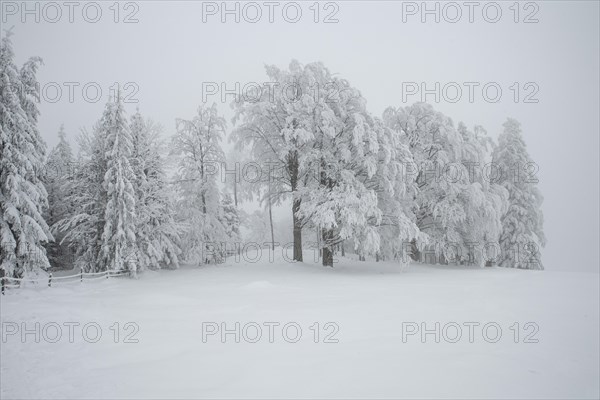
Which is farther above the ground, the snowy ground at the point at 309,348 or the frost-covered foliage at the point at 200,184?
the frost-covered foliage at the point at 200,184

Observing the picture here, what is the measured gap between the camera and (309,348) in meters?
7.06

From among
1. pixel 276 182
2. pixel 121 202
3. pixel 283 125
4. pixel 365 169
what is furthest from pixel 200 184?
pixel 365 169

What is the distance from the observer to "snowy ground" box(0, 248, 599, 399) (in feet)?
17.5

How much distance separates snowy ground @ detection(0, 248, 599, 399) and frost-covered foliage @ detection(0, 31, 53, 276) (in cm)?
476

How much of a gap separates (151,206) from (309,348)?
60.3 feet

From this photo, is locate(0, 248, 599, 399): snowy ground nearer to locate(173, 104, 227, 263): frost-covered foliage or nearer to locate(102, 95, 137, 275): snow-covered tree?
locate(102, 95, 137, 275): snow-covered tree

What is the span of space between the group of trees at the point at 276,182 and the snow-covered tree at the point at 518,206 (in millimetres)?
170

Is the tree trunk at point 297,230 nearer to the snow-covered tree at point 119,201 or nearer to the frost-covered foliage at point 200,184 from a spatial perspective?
the frost-covered foliage at point 200,184

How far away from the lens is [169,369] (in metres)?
6.07

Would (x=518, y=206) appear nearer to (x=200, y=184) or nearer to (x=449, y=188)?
(x=449, y=188)

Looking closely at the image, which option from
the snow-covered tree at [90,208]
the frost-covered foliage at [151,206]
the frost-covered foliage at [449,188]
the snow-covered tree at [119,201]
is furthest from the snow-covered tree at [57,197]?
the frost-covered foliage at [449,188]

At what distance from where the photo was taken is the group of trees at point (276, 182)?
17.4 meters

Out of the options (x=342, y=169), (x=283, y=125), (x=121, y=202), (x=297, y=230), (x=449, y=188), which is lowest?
(x=297, y=230)

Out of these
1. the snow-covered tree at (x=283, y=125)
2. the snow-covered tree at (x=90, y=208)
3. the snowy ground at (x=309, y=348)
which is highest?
the snow-covered tree at (x=283, y=125)
